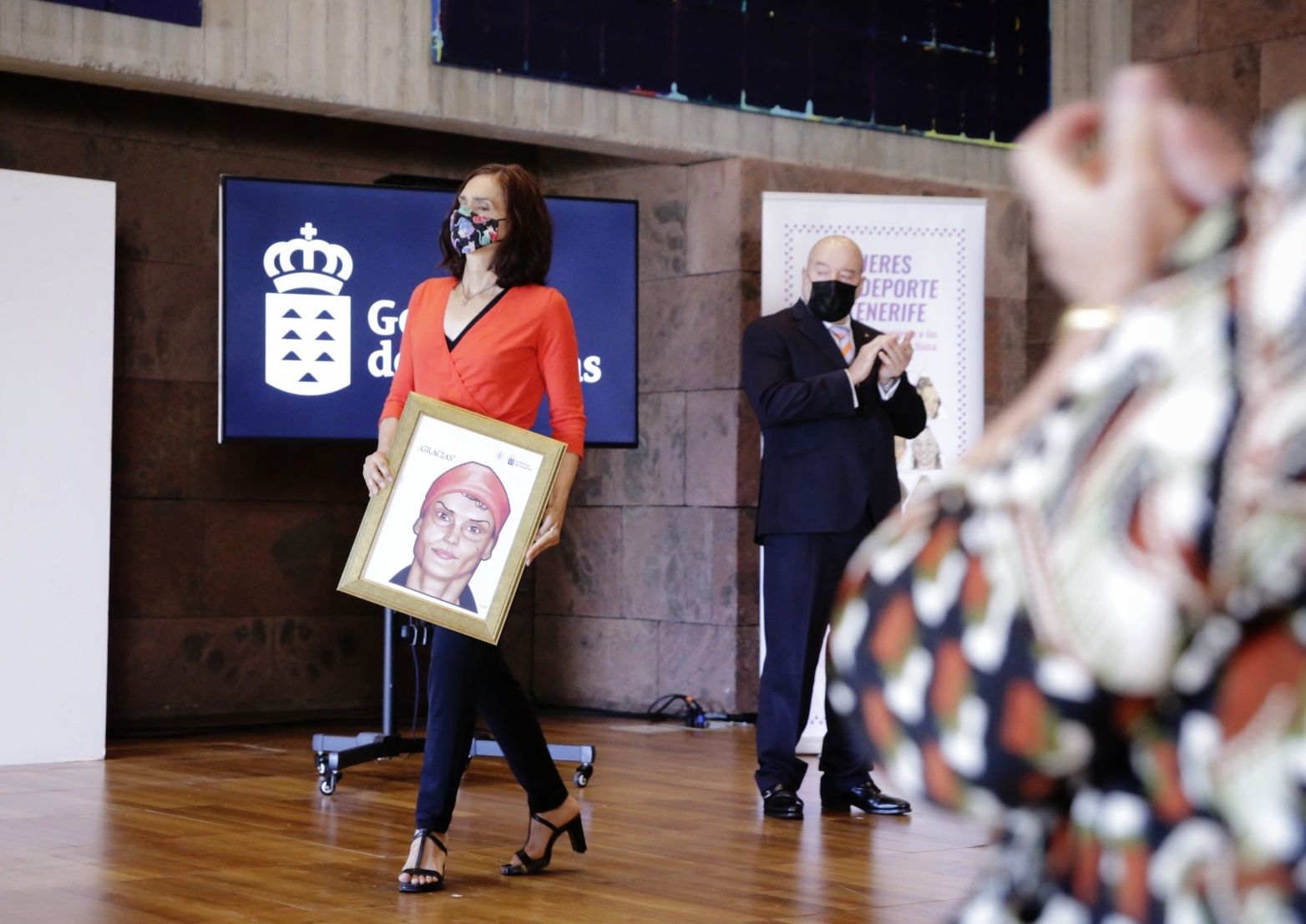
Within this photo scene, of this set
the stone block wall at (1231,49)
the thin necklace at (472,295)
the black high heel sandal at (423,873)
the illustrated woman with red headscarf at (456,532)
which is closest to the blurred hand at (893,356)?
the thin necklace at (472,295)

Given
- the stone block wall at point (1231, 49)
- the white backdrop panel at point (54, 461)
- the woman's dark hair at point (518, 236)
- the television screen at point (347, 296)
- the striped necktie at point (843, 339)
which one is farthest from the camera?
the stone block wall at point (1231, 49)

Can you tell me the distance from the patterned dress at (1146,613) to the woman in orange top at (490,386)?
2.64 metres

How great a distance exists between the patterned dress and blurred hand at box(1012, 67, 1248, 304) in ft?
0.14

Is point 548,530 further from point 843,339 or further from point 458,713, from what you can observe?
point 843,339

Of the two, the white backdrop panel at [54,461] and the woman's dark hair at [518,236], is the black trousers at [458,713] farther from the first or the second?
the white backdrop panel at [54,461]

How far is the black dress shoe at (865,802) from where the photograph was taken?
448 centimetres

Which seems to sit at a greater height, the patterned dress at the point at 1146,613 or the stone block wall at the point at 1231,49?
the stone block wall at the point at 1231,49

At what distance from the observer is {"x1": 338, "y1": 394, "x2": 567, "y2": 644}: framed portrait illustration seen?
325 centimetres

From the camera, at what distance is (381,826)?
424cm

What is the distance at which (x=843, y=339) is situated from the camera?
4.65 m

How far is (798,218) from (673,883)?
319cm

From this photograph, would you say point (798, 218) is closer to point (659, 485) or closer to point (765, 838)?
point (659, 485)

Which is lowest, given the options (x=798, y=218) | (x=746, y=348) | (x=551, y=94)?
(x=746, y=348)

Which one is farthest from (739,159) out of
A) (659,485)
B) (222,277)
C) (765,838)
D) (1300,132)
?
(1300,132)
